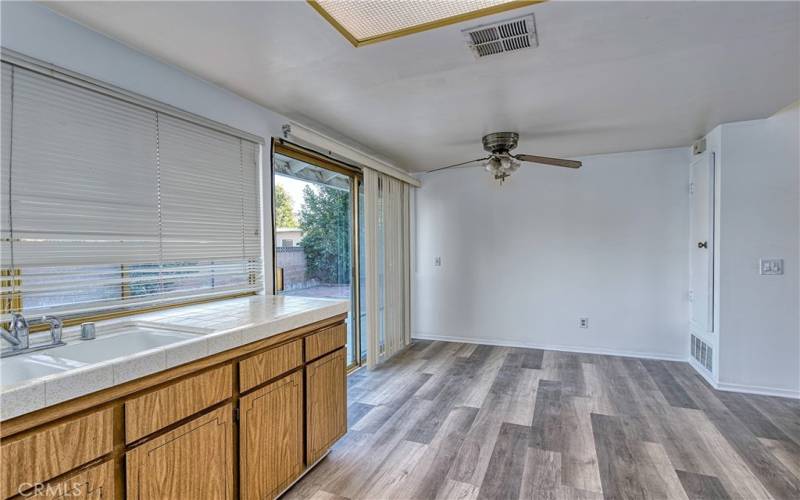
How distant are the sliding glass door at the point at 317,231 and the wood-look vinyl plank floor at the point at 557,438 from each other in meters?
0.95

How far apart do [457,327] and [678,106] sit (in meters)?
3.37

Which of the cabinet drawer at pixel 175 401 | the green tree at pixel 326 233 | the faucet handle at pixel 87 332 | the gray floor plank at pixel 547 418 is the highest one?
the green tree at pixel 326 233

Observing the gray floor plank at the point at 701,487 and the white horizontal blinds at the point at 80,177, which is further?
the gray floor plank at the point at 701,487

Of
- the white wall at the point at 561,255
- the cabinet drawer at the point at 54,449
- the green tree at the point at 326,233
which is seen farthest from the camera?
the white wall at the point at 561,255

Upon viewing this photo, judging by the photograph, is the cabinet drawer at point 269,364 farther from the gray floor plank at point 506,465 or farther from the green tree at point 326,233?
the green tree at point 326,233

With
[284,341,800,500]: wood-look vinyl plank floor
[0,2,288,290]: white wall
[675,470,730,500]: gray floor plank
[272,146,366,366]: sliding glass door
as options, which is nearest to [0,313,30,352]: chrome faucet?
[0,2,288,290]: white wall

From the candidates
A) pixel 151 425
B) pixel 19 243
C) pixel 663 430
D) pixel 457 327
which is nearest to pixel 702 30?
pixel 663 430

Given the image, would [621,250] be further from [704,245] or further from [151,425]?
[151,425]

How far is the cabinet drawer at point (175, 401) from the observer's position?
4.29ft

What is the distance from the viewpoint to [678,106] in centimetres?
282

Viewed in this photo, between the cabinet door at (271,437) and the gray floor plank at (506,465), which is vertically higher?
the cabinet door at (271,437)

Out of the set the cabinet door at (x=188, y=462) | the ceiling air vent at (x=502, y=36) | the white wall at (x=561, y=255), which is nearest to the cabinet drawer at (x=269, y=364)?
the cabinet door at (x=188, y=462)

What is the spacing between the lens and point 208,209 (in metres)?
2.34

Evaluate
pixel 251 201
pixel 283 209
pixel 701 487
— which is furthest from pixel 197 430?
pixel 701 487
